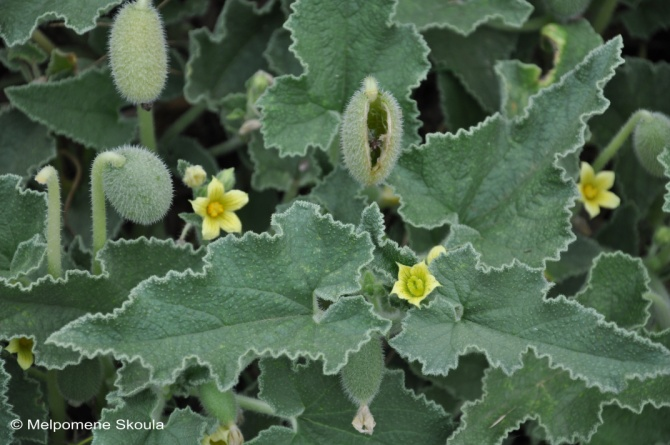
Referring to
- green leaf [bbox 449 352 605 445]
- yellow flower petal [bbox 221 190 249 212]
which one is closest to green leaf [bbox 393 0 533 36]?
yellow flower petal [bbox 221 190 249 212]

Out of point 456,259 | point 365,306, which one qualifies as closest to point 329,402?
point 365,306

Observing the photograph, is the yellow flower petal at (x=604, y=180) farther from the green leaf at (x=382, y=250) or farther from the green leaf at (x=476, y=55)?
the green leaf at (x=382, y=250)

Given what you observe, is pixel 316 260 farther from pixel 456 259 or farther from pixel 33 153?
pixel 33 153

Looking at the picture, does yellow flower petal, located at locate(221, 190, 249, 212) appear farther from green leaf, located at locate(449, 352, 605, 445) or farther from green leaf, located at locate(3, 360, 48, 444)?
green leaf, located at locate(449, 352, 605, 445)

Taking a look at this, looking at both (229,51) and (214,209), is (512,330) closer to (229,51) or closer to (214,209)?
(214,209)

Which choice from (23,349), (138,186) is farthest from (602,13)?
(23,349)
